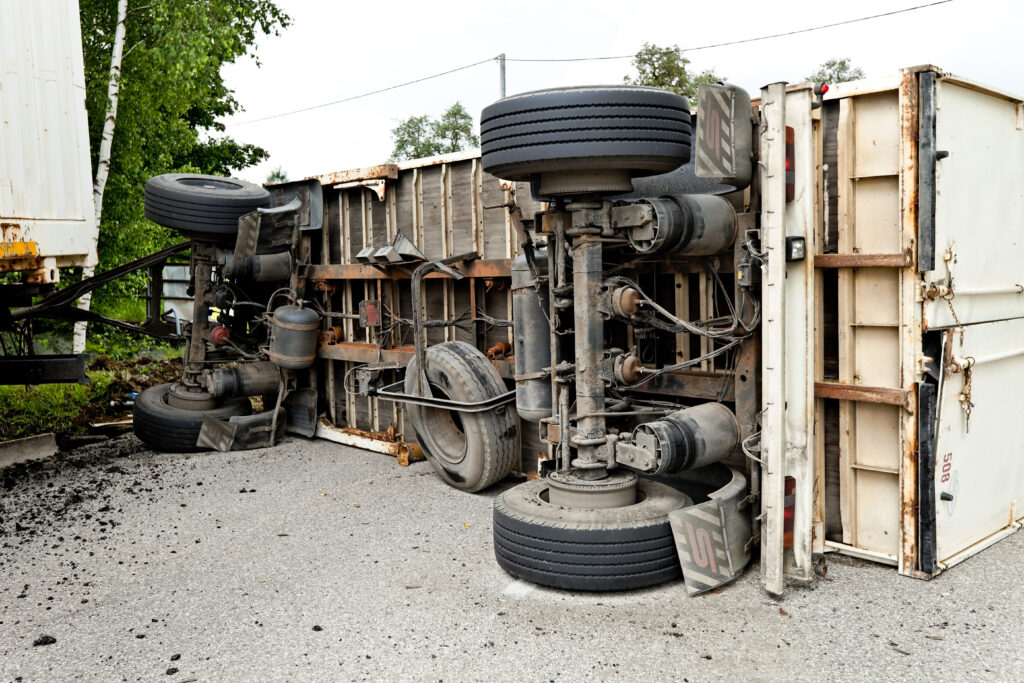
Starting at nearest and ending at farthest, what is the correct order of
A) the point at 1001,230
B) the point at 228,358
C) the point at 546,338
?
the point at 1001,230
the point at 546,338
the point at 228,358

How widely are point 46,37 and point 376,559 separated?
469 centimetres

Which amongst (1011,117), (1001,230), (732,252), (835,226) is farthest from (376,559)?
(1011,117)

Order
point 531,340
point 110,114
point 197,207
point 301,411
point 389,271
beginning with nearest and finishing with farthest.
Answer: point 531,340 → point 389,271 → point 197,207 → point 301,411 → point 110,114

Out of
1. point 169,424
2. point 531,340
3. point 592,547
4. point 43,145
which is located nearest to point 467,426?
point 531,340

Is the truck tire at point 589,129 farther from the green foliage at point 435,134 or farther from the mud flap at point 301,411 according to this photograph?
the green foliage at point 435,134

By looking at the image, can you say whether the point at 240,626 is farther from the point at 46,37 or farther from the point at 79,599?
the point at 46,37

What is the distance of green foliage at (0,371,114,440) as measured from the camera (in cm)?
912

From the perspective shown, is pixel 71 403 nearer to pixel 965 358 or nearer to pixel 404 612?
pixel 404 612

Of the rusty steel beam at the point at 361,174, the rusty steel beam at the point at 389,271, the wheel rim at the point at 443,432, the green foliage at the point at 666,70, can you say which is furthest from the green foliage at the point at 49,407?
the green foliage at the point at 666,70

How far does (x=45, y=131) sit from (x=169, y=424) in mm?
2788

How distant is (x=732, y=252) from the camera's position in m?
4.93

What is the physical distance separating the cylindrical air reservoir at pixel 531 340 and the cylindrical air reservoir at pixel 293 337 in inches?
129

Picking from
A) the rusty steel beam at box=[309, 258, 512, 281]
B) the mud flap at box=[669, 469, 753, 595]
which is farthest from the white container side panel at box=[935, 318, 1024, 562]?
the rusty steel beam at box=[309, 258, 512, 281]

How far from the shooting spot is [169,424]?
801 cm
